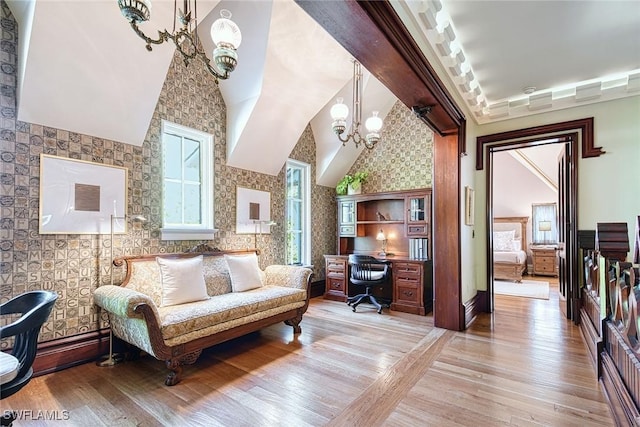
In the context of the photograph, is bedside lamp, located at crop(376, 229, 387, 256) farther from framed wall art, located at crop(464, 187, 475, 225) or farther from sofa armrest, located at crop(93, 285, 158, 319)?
sofa armrest, located at crop(93, 285, 158, 319)

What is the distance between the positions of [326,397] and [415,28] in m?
2.70

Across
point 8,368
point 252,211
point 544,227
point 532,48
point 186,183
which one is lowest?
point 8,368

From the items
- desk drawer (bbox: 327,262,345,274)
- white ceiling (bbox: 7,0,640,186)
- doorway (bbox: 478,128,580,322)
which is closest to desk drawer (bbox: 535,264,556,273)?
doorway (bbox: 478,128,580,322)

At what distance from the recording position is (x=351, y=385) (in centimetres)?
229

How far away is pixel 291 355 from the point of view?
9.36 feet

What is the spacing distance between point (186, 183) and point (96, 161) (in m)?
0.95

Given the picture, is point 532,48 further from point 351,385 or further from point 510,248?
point 510,248

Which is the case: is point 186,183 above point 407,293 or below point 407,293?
→ above

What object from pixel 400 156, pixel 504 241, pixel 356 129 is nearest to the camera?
pixel 356 129

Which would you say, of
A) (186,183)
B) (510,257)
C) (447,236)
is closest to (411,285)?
(447,236)

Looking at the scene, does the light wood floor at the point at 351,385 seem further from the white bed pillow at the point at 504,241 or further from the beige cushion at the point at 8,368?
the white bed pillow at the point at 504,241

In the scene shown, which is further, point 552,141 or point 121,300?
point 552,141

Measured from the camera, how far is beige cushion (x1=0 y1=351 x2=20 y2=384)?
1.42 m

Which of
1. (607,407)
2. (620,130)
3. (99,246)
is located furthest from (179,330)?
(620,130)
